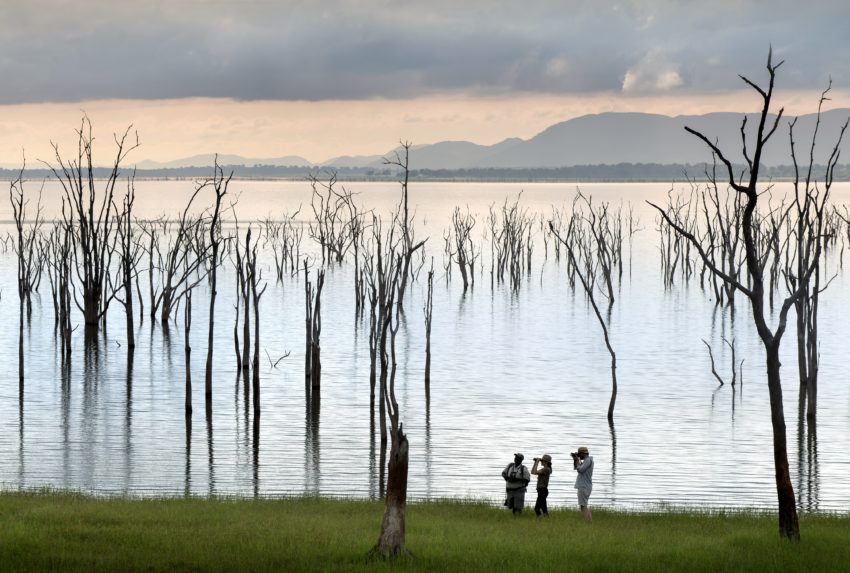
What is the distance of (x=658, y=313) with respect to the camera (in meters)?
60.9

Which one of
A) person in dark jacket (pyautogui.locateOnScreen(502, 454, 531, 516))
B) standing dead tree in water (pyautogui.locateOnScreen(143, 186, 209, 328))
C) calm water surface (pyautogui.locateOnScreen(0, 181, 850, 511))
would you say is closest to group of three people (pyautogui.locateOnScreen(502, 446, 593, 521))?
person in dark jacket (pyautogui.locateOnScreen(502, 454, 531, 516))

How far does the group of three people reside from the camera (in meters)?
A: 18.8

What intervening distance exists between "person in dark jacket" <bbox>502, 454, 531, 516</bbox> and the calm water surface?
4220 millimetres

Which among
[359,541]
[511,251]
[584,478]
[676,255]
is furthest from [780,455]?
[676,255]

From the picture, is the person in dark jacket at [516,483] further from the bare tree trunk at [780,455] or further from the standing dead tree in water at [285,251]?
the standing dead tree in water at [285,251]

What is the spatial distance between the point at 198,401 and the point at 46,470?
951 cm

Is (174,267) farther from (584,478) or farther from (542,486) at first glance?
(584,478)

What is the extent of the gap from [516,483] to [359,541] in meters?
4.54

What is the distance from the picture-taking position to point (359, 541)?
15531 millimetres

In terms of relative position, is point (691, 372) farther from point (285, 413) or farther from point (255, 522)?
point (255, 522)

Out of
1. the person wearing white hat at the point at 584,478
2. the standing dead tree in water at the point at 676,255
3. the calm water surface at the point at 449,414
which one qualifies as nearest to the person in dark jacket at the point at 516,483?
the person wearing white hat at the point at 584,478

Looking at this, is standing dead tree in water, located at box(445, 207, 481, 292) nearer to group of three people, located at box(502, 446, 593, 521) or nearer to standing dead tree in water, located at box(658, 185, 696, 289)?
standing dead tree in water, located at box(658, 185, 696, 289)

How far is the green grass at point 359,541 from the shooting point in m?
14.2

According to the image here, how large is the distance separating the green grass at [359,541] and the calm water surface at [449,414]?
16.7 feet
